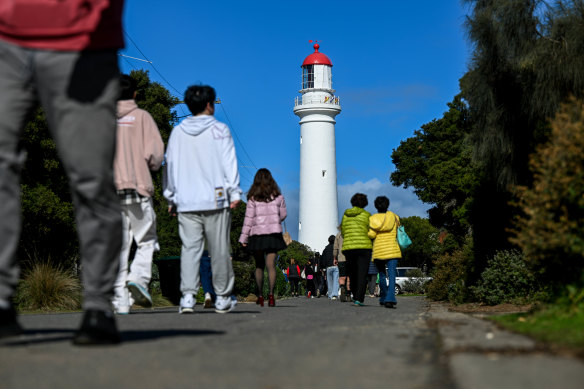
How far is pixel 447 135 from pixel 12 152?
4930cm

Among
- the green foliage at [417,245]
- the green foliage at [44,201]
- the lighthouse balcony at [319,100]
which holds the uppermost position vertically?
Answer: the lighthouse balcony at [319,100]

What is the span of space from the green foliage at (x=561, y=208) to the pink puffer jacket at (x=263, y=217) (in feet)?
17.1

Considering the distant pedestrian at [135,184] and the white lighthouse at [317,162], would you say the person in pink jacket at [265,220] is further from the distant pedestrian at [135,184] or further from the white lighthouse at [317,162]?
the white lighthouse at [317,162]

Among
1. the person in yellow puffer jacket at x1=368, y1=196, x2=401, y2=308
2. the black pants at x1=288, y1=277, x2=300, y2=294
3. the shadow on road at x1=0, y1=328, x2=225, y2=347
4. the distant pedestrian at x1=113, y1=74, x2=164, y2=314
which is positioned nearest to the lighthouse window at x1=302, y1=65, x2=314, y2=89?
the black pants at x1=288, y1=277, x2=300, y2=294

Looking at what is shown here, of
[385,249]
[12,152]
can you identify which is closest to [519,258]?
[385,249]

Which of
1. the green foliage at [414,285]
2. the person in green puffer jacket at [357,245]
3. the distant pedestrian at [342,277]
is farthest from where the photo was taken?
the green foliage at [414,285]

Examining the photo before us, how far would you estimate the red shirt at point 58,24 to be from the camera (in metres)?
4.32

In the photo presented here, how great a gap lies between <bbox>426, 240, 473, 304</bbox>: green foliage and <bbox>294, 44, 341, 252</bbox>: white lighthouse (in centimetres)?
4460

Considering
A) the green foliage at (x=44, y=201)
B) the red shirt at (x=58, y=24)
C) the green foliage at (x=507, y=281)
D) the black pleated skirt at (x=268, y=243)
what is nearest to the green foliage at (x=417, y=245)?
the green foliage at (x=44, y=201)

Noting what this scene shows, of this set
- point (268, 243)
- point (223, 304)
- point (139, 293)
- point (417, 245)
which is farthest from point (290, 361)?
point (417, 245)

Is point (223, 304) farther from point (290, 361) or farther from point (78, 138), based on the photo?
point (290, 361)

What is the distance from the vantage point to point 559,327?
5.02 m

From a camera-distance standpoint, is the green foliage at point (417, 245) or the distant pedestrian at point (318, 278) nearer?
the distant pedestrian at point (318, 278)

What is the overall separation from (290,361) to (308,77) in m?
65.1
